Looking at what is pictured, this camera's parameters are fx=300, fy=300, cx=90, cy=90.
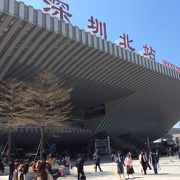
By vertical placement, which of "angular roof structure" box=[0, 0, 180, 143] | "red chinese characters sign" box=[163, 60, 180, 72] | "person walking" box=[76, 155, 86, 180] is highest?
"red chinese characters sign" box=[163, 60, 180, 72]

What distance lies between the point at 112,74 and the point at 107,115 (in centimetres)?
1439

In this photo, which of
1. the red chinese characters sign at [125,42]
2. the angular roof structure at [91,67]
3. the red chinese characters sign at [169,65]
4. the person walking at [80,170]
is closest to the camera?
the person walking at [80,170]

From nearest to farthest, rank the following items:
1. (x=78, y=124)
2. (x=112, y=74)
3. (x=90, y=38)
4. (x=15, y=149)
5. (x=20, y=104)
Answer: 1. (x=20, y=104)
2. (x=90, y=38)
3. (x=112, y=74)
4. (x=15, y=149)
5. (x=78, y=124)

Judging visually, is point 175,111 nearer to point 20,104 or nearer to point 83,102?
point 83,102

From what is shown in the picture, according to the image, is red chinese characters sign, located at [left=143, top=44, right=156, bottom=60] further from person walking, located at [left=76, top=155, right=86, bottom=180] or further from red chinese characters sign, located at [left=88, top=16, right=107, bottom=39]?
person walking, located at [left=76, top=155, right=86, bottom=180]

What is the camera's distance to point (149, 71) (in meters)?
46.9

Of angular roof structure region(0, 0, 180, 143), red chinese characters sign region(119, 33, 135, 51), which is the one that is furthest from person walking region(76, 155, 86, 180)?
red chinese characters sign region(119, 33, 135, 51)

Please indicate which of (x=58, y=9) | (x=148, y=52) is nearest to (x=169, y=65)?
(x=148, y=52)

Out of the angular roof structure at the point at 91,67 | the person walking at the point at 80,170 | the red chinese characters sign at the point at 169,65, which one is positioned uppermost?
the red chinese characters sign at the point at 169,65

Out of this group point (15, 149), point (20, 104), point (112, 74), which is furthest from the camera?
point (15, 149)

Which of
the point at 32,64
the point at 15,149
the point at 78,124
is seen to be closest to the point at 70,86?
the point at 32,64

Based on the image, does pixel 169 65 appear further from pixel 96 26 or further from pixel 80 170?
pixel 80 170

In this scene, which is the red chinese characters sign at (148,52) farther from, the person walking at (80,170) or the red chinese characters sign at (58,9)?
the person walking at (80,170)

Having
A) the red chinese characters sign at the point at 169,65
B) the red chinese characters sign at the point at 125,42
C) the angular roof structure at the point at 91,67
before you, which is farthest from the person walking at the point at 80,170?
the red chinese characters sign at the point at 169,65
